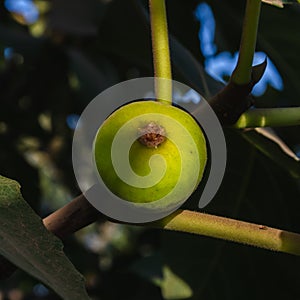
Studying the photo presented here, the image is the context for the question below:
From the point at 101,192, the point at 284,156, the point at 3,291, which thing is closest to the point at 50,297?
the point at 3,291

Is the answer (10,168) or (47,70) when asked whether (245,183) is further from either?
(47,70)

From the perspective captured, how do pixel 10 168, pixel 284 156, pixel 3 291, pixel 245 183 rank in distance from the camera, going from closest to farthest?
pixel 284 156
pixel 245 183
pixel 10 168
pixel 3 291

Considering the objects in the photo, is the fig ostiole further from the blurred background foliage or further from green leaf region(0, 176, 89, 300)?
the blurred background foliage

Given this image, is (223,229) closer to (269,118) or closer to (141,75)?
(269,118)

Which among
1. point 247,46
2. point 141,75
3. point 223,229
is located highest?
point 247,46

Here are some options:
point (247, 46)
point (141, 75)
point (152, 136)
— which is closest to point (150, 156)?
point (152, 136)

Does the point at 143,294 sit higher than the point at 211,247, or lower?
lower

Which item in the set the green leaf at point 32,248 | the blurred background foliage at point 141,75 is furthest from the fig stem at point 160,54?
the blurred background foliage at point 141,75
